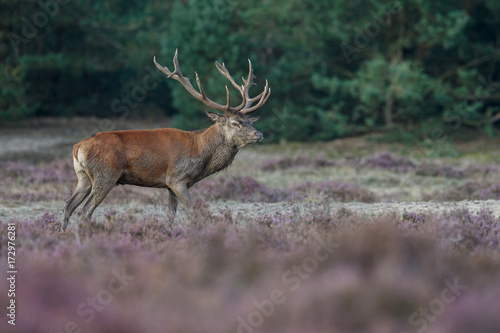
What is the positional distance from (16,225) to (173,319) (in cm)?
371

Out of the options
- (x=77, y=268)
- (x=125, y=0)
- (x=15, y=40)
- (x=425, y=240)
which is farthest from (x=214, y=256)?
(x=125, y=0)

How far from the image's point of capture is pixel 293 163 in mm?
18156

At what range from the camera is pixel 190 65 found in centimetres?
2480

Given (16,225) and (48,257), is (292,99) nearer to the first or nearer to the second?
(16,225)

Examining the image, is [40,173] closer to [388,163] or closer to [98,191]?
[98,191]

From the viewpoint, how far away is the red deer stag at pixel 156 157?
791cm

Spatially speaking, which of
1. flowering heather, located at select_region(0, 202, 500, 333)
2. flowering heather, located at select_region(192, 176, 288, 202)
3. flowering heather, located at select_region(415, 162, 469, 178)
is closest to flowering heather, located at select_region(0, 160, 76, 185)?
flowering heather, located at select_region(192, 176, 288, 202)

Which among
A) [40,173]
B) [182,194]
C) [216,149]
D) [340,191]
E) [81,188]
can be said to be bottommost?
[40,173]

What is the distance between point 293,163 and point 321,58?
892 centimetres

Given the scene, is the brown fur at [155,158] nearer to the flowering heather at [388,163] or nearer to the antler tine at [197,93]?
the antler tine at [197,93]

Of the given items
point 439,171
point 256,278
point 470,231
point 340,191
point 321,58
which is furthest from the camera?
point 321,58

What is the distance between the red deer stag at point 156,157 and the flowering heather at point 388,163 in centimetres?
901

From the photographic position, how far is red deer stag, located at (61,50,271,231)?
791 centimetres

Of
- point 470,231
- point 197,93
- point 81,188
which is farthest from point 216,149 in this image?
point 470,231
